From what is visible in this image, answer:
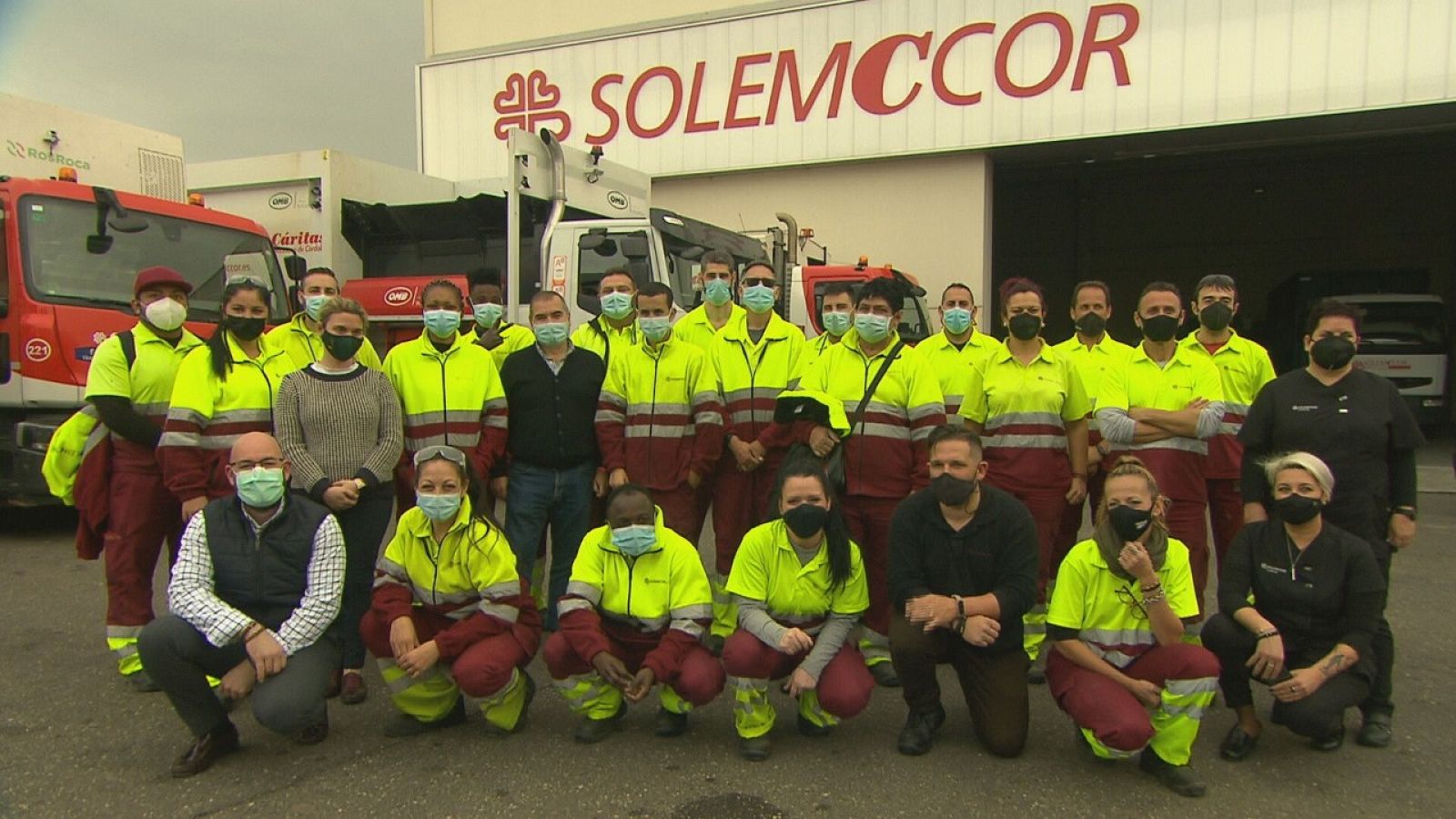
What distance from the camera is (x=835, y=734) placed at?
3.83 metres

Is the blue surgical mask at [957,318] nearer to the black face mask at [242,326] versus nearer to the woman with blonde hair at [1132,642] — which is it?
the woman with blonde hair at [1132,642]

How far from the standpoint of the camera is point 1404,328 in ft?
46.0

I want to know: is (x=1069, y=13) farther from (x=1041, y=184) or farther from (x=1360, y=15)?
(x=1041, y=184)

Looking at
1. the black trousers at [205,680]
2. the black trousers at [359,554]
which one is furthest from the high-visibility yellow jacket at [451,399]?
the black trousers at [205,680]

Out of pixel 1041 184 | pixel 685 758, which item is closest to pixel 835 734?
pixel 685 758

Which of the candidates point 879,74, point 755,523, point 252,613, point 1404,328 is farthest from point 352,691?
point 1404,328

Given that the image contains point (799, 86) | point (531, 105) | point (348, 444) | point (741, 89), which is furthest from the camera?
point (531, 105)

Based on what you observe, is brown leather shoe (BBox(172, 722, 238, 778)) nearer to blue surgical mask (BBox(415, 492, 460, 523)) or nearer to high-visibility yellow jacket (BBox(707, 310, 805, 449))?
blue surgical mask (BBox(415, 492, 460, 523))

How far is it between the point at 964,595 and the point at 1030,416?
3.75 ft

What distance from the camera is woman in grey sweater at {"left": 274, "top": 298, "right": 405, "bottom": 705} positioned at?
13.6ft

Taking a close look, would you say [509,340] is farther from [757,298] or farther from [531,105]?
[531,105]

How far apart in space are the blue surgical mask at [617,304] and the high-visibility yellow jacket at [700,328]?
305mm

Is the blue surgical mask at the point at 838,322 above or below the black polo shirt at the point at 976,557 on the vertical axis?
above

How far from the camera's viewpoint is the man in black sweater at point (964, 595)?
3.61 m
